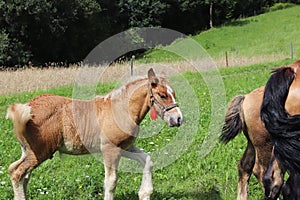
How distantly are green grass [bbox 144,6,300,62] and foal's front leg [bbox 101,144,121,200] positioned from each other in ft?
97.1

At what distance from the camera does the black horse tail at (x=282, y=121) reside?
15.1 feet

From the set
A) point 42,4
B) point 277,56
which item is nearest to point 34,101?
point 277,56

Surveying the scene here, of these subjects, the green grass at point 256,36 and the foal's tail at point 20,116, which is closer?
the foal's tail at point 20,116

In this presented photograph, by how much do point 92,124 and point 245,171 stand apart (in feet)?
6.60

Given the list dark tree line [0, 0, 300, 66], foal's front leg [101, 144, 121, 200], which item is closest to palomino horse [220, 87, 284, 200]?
foal's front leg [101, 144, 121, 200]

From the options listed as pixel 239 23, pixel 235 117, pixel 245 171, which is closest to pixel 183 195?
pixel 245 171

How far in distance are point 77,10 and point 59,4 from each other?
1.74m

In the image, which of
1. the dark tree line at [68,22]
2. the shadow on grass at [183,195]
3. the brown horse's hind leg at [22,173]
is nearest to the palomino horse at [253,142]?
the shadow on grass at [183,195]

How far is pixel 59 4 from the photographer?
38.2 metres

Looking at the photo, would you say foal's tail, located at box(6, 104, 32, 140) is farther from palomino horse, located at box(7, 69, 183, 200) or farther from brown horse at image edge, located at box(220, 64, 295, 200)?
brown horse at image edge, located at box(220, 64, 295, 200)

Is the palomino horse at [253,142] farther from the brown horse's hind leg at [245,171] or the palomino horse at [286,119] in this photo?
the palomino horse at [286,119]

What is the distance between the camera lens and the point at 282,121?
4.66 m

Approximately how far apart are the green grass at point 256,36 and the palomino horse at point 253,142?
28794 mm

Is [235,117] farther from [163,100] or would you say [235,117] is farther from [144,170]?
[144,170]
